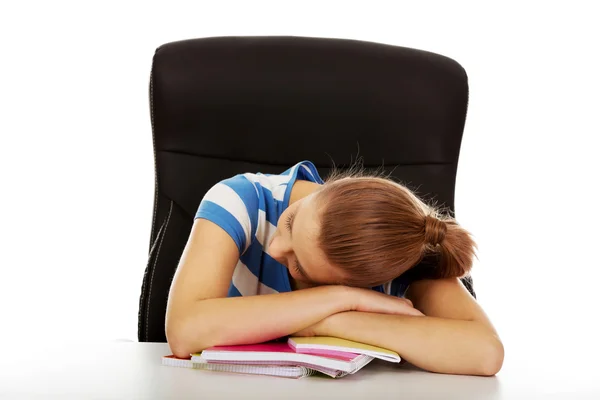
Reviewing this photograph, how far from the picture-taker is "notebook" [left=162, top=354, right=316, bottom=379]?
3.24 ft

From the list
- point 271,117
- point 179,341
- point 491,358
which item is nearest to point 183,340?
point 179,341

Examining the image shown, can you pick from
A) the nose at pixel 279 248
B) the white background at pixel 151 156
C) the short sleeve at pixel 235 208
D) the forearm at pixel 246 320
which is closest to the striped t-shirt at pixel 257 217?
the short sleeve at pixel 235 208

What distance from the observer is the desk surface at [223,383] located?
886mm

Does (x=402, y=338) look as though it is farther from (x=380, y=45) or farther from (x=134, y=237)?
(x=134, y=237)

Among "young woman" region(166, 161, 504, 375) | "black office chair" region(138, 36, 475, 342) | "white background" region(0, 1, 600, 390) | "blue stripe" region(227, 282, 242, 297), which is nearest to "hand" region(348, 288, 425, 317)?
"young woman" region(166, 161, 504, 375)

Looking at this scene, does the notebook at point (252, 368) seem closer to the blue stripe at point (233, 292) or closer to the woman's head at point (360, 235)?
the woman's head at point (360, 235)

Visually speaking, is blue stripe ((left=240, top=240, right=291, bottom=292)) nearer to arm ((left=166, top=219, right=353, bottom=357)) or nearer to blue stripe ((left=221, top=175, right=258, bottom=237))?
blue stripe ((left=221, top=175, right=258, bottom=237))

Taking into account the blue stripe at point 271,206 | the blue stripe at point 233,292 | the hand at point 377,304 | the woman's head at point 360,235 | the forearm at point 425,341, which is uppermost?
the woman's head at point 360,235

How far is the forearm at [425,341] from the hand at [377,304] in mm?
29

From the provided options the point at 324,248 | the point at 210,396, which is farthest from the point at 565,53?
the point at 210,396

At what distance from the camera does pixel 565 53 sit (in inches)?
94.3

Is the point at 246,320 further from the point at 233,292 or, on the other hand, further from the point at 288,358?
the point at 233,292

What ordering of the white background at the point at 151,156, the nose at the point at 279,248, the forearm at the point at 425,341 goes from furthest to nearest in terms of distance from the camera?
1. the white background at the point at 151,156
2. the nose at the point at 279,248
3. the forearm at the point at 425,341

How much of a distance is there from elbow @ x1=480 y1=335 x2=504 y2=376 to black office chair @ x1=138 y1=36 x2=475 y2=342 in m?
0.50
